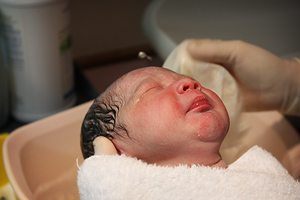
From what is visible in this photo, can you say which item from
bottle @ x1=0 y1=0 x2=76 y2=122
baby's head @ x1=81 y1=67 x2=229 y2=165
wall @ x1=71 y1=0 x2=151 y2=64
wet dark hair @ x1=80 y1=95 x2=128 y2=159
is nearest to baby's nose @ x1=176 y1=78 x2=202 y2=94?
baby's head @ x1=81 y1=67 x2=229 y2=165

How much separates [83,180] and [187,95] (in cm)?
21

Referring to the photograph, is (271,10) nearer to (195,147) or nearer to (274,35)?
(274,35)

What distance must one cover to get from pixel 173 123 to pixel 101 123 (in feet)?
0.45

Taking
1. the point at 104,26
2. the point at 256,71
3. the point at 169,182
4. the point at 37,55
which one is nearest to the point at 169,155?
the point at 169,182

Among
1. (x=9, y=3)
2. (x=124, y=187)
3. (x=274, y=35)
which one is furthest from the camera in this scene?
(x=274, y=35)

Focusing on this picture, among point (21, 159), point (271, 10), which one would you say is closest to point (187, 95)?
point (21, 159)

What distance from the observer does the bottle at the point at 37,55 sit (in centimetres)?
108

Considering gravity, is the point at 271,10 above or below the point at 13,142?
above

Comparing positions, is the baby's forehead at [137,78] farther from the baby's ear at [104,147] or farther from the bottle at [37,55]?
the bottle at [37,55]

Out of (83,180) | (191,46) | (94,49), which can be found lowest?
(94,49)

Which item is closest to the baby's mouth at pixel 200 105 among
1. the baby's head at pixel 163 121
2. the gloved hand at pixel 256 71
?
the baby's head at pixel 163 121

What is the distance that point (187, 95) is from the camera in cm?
61

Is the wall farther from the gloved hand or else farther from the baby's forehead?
the baby's forehead

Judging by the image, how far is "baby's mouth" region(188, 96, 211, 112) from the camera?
0.60 meters
